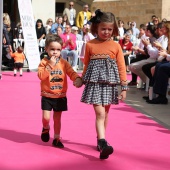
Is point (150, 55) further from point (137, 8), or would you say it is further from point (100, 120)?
point (137, 8)

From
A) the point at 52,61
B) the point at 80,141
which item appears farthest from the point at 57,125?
the point at 52,61

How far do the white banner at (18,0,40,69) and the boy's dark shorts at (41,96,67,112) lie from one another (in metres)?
10.1

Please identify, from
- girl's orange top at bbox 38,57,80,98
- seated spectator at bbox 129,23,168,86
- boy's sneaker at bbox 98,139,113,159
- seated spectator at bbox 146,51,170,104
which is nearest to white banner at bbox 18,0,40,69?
seated spectator at bbox 129,23,168,86

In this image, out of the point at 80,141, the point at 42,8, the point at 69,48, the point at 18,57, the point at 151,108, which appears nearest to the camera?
the point at 80,141

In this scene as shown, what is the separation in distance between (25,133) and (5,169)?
160 centimetres

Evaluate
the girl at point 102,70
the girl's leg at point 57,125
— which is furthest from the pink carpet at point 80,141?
the girl at point 102,70

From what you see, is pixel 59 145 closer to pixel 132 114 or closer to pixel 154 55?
pixel 132 114

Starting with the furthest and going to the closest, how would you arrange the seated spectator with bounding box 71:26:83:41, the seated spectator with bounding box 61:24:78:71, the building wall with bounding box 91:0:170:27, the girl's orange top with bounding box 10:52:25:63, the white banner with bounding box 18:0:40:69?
1. the building wall with bounding box 91:0:170:27
2. the seated spectator with bounding box 71:26:83:41
3. the seated spectator with bounding box 61:24:78:71
4. the white banner with bounding box 18:0:40:69
5. the girl's orange top with bounding box 10:52:25:63

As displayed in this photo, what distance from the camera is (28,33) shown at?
15.8m

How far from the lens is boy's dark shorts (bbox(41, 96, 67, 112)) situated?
213 inches

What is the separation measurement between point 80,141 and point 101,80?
1.08 meters

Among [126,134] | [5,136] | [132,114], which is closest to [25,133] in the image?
[5,136]

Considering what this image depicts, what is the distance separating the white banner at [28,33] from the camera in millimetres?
15516

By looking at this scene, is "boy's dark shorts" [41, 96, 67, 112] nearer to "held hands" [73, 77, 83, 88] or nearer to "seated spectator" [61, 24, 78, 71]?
"held hands" [73, 77, 83, 88]
